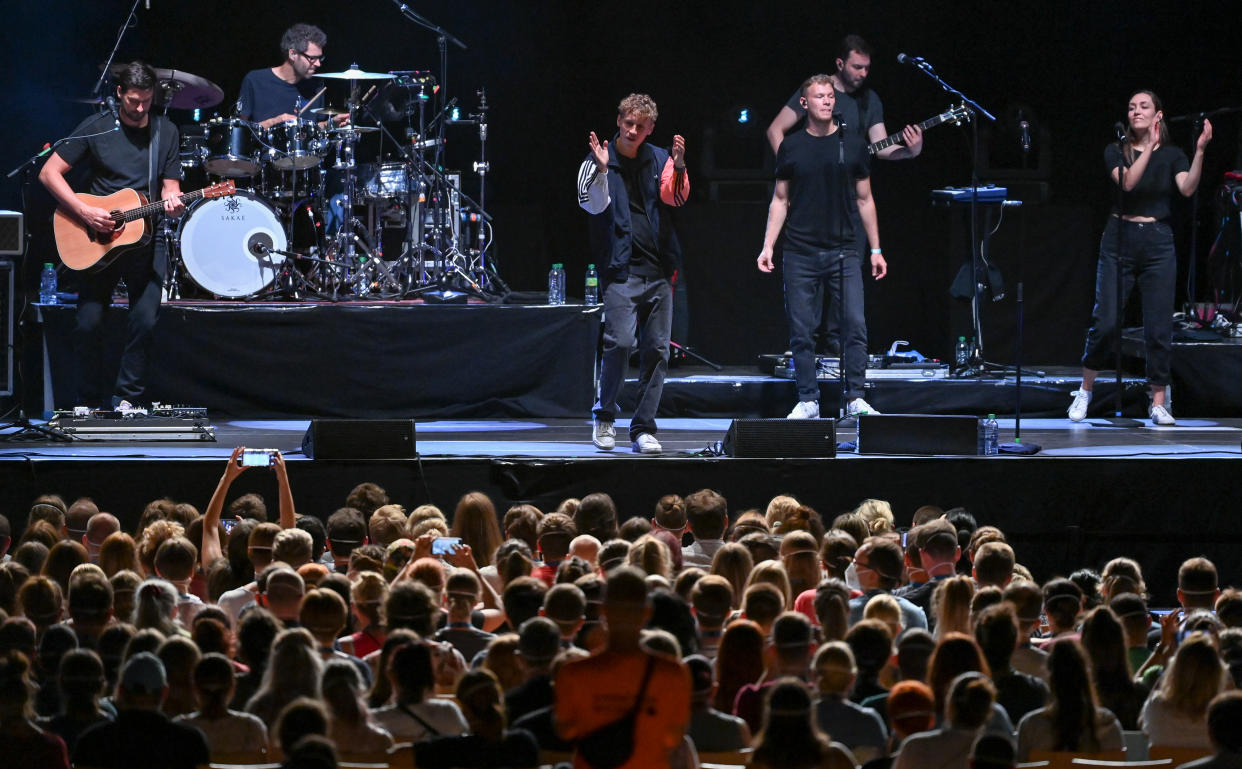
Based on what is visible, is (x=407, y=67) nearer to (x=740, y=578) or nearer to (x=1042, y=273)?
(x=1042, y=273)

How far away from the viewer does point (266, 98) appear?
504 inches

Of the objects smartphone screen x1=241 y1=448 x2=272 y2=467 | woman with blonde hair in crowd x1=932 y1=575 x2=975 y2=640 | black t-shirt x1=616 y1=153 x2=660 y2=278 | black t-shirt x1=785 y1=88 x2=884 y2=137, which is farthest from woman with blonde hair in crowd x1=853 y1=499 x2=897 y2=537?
black t-shirt x1=785 y1=88 x2=884 y2=137

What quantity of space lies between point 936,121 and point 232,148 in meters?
5.48

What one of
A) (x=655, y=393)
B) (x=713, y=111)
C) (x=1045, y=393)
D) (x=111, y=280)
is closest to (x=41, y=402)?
(x=111, y=280)

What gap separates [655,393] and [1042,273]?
19.8ft

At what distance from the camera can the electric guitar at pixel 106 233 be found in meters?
9.91

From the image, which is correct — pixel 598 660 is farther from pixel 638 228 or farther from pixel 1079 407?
pixel 1079 407

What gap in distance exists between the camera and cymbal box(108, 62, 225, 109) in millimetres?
11734

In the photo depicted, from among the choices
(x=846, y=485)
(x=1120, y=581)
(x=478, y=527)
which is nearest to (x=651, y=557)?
(x=478, y=527)

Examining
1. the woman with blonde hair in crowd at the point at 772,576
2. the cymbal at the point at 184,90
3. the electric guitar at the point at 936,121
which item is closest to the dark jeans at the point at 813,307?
the electric guitar at the point at 936,121

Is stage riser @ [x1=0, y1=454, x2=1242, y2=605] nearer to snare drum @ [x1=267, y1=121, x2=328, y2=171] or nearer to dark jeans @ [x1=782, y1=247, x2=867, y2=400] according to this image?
dark jeans @ [x1=782, y1=247, x2=867, y2=400]

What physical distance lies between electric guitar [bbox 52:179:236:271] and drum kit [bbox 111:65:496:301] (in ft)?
5.39

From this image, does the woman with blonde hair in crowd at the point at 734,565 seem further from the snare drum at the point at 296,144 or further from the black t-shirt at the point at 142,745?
the snare drum at the point at 296,144

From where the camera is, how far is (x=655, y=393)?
31.1 feet
